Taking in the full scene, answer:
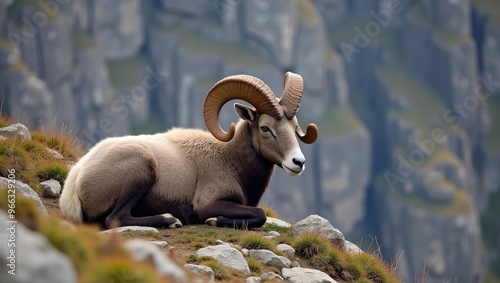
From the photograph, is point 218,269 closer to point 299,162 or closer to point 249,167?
point 299,162

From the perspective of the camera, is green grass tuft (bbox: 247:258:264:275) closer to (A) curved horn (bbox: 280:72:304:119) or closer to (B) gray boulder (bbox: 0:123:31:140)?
(A) curved horn (bbox: 280:72:304:119)

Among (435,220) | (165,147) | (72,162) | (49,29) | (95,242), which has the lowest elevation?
(435,220)

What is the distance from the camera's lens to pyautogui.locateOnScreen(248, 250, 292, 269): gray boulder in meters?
14.4

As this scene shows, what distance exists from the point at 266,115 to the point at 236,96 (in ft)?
3.18

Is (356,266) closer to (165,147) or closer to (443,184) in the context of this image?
(165,147)

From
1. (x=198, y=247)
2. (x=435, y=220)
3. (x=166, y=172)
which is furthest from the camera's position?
(x=435, y=220)

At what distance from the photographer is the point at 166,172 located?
17.1 metres

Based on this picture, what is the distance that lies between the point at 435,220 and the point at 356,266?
6940 inches

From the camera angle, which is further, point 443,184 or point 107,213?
point 443,184

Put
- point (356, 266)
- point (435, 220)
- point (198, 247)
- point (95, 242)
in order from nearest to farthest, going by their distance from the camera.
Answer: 1. point (95, 242)
2. point (198, 247)
3. point (356, 266)
4. point (435, 220)

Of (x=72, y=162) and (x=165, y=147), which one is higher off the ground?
(x=165, y=147)

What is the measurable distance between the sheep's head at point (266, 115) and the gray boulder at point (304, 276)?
10.3 ft

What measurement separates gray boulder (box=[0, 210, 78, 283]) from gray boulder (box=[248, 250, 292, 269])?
25.1ft

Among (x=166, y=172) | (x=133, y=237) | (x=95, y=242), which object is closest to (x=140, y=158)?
(x=166, y=172)
